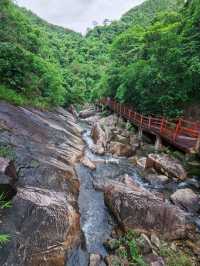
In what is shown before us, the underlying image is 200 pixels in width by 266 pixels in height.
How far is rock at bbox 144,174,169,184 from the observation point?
405 inches

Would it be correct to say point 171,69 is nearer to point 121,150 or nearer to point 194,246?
point 121,150

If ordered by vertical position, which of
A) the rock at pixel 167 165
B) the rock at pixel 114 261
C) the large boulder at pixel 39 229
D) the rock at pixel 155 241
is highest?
the large boulder at pixel 39 229

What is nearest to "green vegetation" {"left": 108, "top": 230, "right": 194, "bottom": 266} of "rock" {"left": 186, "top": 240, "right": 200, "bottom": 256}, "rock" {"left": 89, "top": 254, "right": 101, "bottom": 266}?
"rock" {"left": 186, "top": 240, "right": 200, "bottom": 256}

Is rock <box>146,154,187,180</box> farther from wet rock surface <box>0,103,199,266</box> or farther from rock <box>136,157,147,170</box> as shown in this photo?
rock <box>136,157,147,170</box>

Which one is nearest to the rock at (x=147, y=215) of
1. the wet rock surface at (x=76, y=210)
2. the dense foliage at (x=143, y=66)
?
the wet rock surface at (x=76, y=210)

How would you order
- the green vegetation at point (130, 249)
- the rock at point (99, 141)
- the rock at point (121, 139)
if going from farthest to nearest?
1. the rock at point (121, 139)
2. the rock at point (99, 141)
3. the green vegetation at point (130, 249)

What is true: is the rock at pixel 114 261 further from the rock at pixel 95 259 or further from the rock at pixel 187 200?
the rock at pixel 187 200

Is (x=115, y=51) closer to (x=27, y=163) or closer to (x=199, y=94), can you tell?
(x=199, y=94)

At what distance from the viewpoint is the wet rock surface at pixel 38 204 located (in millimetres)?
4793

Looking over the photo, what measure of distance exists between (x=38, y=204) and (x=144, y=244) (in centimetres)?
304

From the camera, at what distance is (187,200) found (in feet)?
27.3

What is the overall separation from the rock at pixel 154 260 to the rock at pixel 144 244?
15 cm

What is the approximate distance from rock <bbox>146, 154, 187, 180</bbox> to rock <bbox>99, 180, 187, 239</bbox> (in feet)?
12.0

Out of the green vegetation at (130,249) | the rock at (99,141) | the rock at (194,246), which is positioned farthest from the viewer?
the rock at (99,141)
